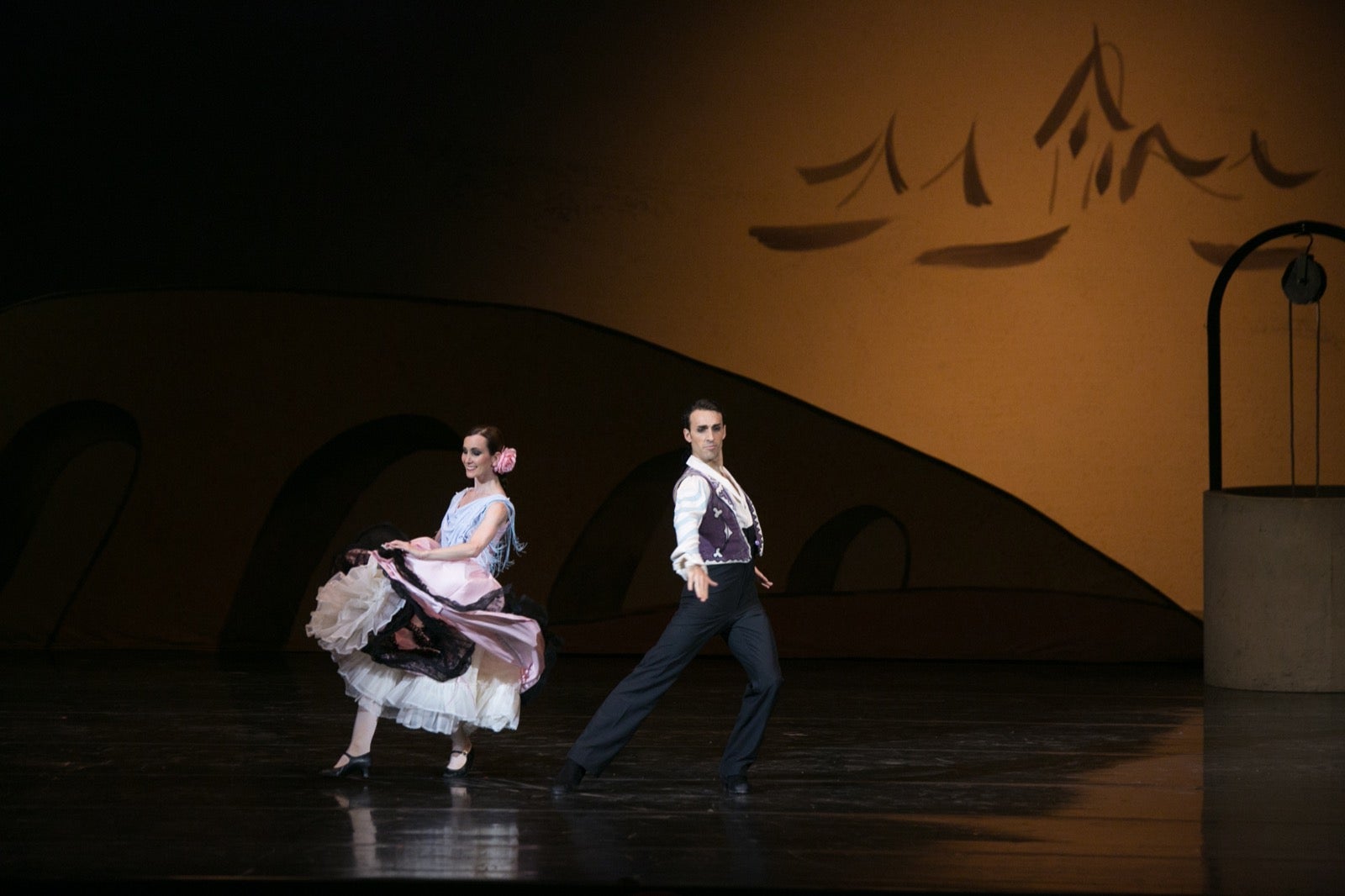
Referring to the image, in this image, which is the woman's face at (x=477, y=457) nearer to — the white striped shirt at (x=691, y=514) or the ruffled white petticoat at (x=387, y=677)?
the ruffled white petticoat at (x=387, y=677)

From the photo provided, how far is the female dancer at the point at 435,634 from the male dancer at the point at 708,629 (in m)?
0.36

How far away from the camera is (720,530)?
436cm

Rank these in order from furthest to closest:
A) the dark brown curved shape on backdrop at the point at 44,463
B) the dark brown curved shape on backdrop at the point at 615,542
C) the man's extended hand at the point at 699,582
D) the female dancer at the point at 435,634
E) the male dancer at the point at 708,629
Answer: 1. the dark brown curved shape on backdrop at the point at 44,463
2. the dark brown curved shape on backdrop at the point at 615,542
3. the female dancer at the point at 435,634
4. the male dancer at the point at 708,629
5. the man's extended hand at the point at 699,582

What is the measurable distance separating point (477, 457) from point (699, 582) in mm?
844

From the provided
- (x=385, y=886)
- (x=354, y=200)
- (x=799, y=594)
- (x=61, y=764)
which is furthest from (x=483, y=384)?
(x=385, y=886)

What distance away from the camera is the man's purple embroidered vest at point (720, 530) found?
4336 mm

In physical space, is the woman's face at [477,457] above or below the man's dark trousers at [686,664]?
above

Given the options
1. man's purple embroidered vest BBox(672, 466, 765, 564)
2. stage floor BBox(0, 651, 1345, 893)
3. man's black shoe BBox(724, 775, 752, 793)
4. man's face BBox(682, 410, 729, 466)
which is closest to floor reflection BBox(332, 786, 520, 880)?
stage floor BBox(0, 651, 1345, 893)

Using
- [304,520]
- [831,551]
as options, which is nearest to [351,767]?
[304,520]

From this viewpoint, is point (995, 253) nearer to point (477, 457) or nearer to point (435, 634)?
point (477, 457)

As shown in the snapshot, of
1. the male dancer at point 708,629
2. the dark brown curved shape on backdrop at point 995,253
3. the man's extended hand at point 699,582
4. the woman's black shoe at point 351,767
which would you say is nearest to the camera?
the man's extended hand at point 699,582

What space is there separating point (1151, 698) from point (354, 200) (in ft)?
13.8

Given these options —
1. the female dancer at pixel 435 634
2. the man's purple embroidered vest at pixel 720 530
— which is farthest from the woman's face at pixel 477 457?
the man's purple embroidered vest at pixel 720 530

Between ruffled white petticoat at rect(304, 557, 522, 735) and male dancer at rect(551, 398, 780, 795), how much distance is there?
0.32 meters
